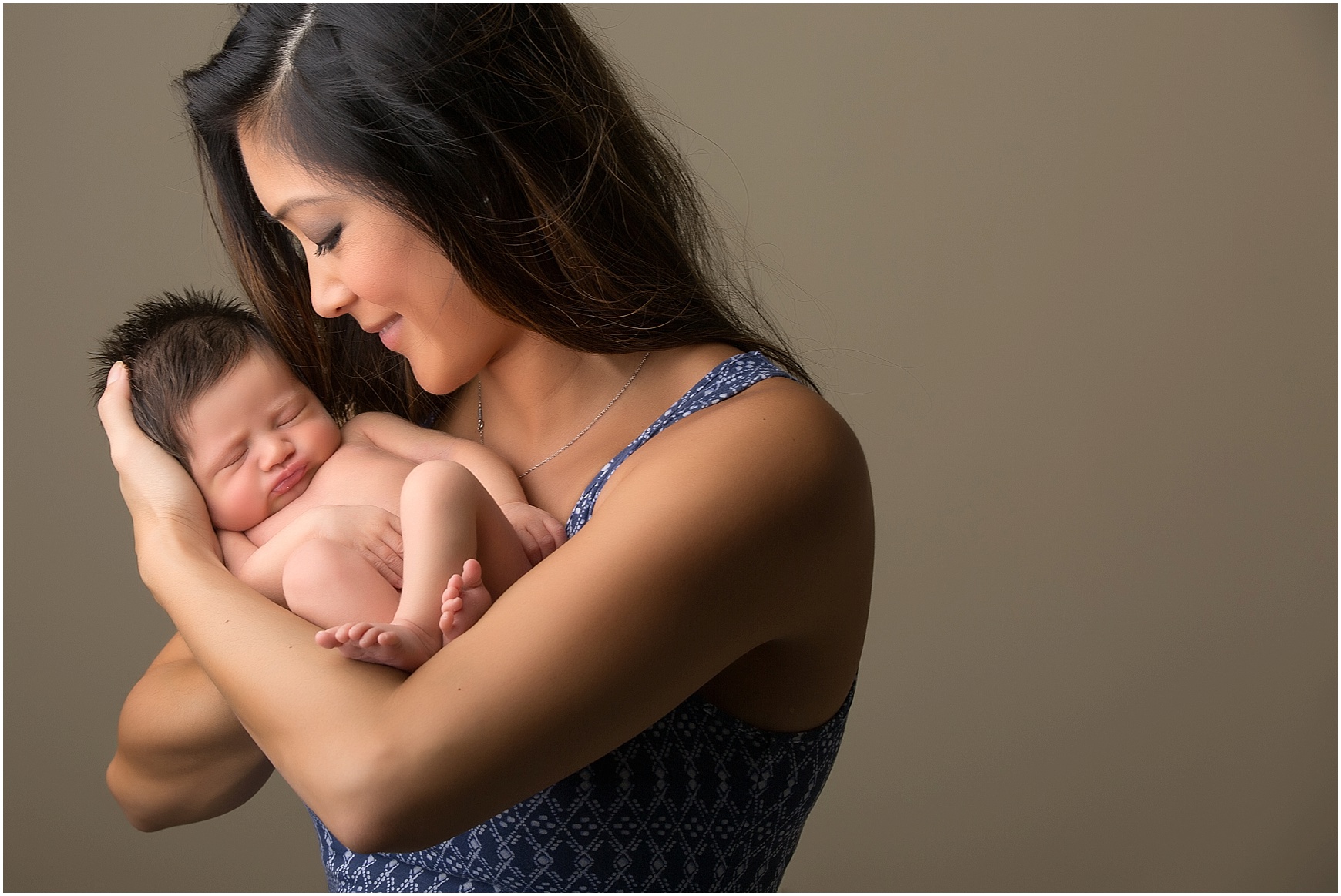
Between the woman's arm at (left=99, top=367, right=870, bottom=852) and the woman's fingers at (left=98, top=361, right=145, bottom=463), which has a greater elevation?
the woman's fingers at (left=98, top=361, right=145, bottom=463)

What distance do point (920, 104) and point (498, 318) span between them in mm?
1938

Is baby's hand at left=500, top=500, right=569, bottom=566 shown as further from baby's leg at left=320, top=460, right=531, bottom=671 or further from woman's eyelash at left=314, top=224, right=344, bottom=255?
woman's eyelash at left=314, top=224, right=344, bottom=255

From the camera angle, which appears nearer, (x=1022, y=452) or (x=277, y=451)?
(x=277, y=451)

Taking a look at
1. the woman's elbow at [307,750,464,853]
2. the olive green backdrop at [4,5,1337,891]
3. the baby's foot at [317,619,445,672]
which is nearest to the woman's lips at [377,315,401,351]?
the baby's foot at [317,619,445,672]

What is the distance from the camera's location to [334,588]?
121cm

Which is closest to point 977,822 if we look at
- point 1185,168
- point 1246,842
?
point 1246,842

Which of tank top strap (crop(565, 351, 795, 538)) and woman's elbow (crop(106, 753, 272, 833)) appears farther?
woman's elbow (crop(106, 753, 272, 833))

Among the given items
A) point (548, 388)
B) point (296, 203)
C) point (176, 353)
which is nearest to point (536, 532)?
point (548, 388)

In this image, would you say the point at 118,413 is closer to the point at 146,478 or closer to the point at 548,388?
the point at 146,478

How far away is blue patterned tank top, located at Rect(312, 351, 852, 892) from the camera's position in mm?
1212

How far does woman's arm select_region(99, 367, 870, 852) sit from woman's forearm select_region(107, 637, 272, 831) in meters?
0.23

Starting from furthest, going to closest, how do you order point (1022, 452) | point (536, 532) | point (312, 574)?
point (1022, 452)
point (536, 532)
point (312, 574)

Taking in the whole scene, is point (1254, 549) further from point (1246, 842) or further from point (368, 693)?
point (368, 693)

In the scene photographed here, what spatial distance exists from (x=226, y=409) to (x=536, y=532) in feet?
1.43
